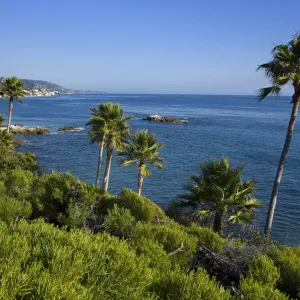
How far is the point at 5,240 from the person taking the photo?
6.66 m

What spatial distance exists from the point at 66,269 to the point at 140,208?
11772mm

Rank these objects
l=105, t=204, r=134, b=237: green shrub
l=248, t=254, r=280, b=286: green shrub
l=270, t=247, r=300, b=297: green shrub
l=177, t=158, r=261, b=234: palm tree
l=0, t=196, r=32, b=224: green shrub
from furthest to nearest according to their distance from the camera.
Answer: l=177, t=158, r=261, b=234: palm tree < l=0, t=196, r=32, b=224: green shrub < l=105, t=204, r=134, b=237: green shrub < l=270, t=247, r=300, b=297: green shrub < l=248, t=254, r=280, b=286: green shrub

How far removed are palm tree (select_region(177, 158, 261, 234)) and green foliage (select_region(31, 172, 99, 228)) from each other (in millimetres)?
5155

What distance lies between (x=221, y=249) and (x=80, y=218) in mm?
6807

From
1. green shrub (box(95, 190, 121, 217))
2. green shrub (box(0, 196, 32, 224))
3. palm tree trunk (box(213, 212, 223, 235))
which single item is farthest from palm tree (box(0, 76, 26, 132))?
palm tree trunk (box(213, 212, 223, 235))

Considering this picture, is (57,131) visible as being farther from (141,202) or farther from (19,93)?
(141,202)

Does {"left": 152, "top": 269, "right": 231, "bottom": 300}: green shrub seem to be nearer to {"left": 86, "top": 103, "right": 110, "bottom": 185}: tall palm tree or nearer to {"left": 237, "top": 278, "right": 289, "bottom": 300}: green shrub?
{"left": 237, "top": 278, "right": 289, "bottom": 300}: green shrub

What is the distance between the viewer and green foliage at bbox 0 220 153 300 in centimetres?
509

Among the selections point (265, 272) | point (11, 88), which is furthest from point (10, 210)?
point (11, 88)

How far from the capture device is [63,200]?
18.1 metres

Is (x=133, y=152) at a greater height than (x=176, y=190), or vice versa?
(x=133, y=152)

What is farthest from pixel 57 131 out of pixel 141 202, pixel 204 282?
pixel 204 282

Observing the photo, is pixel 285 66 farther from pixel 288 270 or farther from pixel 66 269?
pixel 66 269

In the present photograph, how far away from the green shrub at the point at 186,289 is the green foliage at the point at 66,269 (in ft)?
1.02
